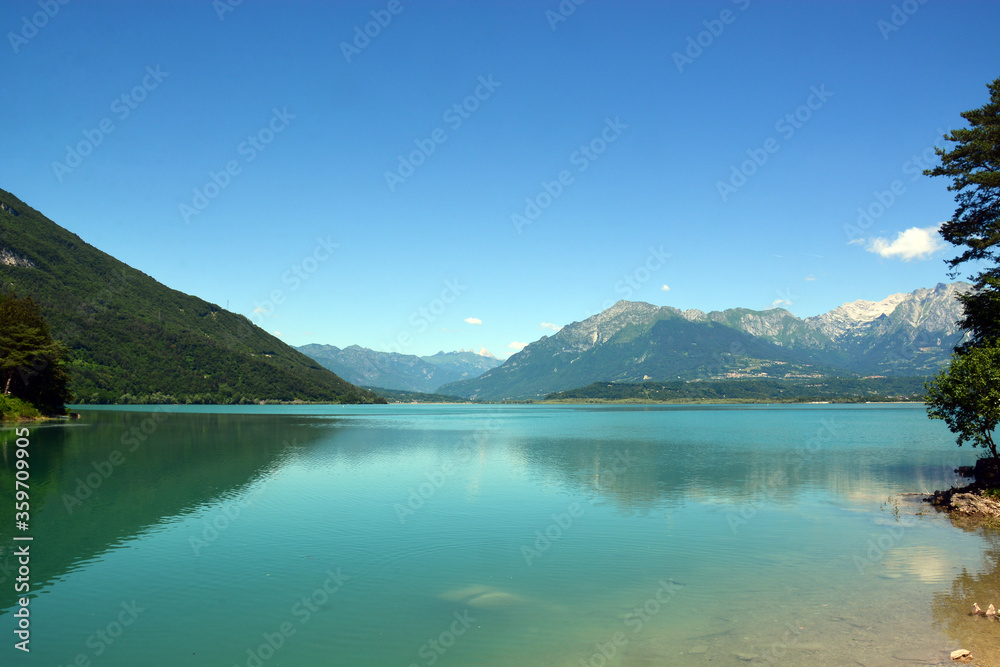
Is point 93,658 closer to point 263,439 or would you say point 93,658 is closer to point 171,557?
point 171,557

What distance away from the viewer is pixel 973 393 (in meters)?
29.9

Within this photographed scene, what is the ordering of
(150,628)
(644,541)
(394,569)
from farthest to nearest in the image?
1. (644,541)
2. (394,569)
3. (150,628)

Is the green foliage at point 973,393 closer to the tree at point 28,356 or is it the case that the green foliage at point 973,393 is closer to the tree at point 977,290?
the tree at point 977,290

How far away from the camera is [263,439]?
74312mm

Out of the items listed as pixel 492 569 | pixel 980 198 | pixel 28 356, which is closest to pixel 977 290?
pixel 980 198

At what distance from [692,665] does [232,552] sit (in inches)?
707

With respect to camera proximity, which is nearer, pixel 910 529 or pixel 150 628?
pixel 150 628

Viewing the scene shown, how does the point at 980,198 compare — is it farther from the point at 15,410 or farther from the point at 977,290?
the point at 15,410

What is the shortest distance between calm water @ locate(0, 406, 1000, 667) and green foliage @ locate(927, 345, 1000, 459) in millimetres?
5421

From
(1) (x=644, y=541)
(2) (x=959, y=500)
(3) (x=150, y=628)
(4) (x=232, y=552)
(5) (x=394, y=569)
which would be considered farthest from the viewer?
(2) (x=959, y=500)

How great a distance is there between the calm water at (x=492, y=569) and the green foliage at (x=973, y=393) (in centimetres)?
542

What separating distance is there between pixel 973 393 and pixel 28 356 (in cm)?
10702

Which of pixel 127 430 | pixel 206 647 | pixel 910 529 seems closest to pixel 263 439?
pixel 127 430

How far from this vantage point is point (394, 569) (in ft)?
67.1
